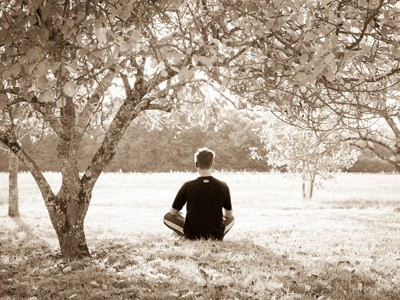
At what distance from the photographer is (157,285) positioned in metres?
6.07

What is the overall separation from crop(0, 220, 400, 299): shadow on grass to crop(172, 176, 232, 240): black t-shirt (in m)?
0.30

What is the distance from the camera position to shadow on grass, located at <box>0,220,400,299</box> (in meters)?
5.77

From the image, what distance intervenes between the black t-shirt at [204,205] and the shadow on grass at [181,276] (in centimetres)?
30

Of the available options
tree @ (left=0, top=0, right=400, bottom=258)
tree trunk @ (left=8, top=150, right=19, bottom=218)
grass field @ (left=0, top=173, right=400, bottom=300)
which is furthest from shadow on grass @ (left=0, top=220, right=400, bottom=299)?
tree trunk @ (left=8, top=150, right=19, bottom=218)

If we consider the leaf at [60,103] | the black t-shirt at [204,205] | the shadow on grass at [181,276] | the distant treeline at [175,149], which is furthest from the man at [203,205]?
the distant treeline at [175,149]

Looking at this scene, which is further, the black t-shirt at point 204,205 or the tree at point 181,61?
the black t-shirt at point 204,205

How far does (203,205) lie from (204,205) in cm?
2

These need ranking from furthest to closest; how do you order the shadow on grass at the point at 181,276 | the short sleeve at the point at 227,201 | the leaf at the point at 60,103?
the short sleeve at the point at 227,201 < the shadow on grass at the point at 181,276 < the leaf at the point at 60,103

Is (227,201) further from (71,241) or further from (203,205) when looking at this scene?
(71,241)

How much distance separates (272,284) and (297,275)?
69 cm

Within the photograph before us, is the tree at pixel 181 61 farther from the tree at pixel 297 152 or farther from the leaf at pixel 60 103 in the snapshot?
the tree at pixel 297 152

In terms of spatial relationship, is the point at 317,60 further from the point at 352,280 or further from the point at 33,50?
the point at 352,280

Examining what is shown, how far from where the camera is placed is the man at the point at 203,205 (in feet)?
27.6

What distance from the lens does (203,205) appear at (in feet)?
27.6
